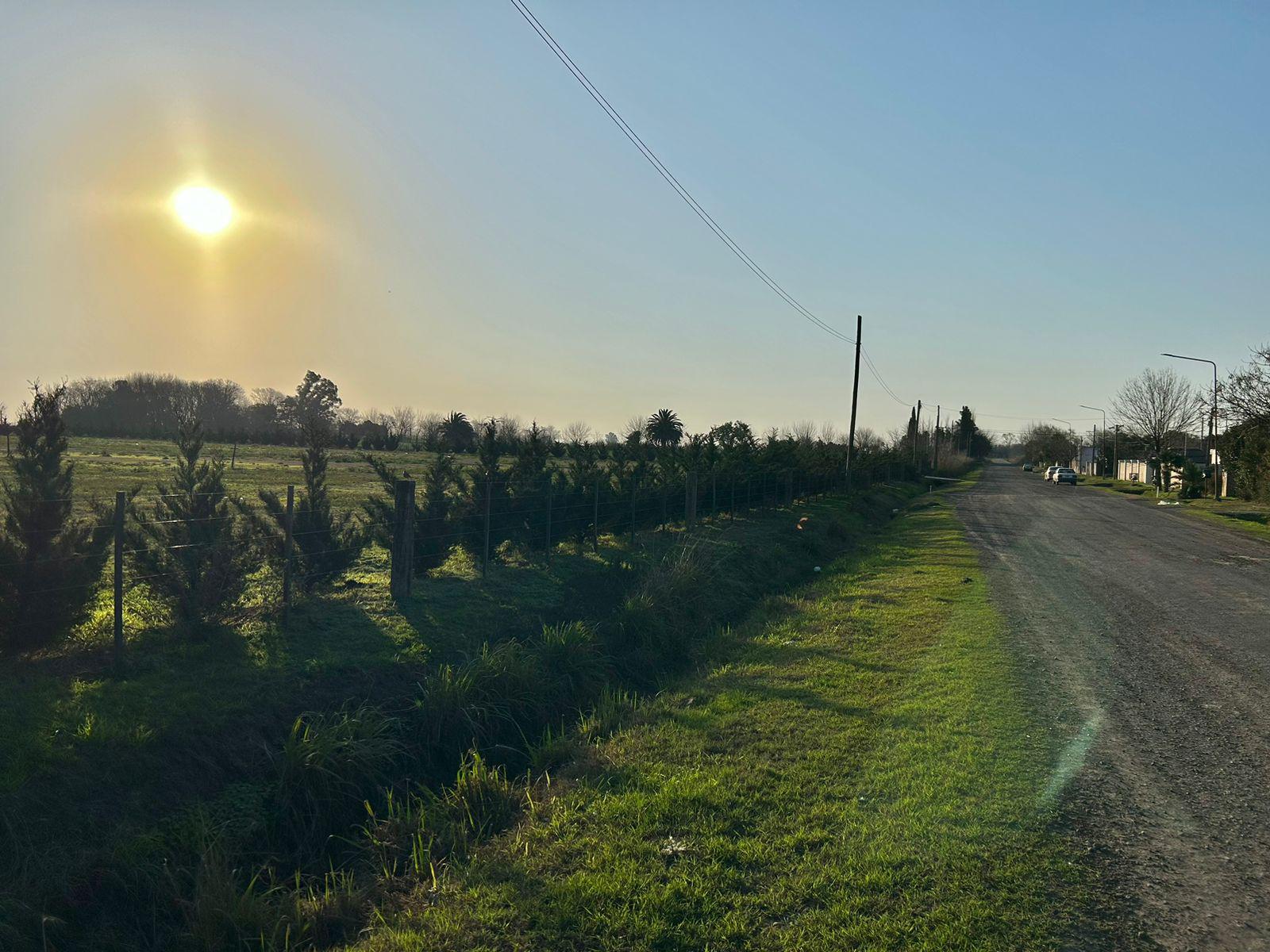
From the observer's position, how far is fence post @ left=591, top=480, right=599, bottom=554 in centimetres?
1554

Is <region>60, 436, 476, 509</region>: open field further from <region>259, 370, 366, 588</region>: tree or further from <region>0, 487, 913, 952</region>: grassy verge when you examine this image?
<region>0, 487, 913, 952</region>: grassy verge

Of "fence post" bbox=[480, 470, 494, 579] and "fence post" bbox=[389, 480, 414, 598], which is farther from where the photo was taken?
"fence post" bbox=[480, 470, 494, 579]

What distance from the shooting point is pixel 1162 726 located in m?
6.39

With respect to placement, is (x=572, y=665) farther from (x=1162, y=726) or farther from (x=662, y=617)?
(x=1162, y=726)

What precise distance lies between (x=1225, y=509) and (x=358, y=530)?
3431 centimetres

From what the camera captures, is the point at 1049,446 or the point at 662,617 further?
the point at 1049,446

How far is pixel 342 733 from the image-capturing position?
6.60 m


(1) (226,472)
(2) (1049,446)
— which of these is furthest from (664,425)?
(2) (1049,446)

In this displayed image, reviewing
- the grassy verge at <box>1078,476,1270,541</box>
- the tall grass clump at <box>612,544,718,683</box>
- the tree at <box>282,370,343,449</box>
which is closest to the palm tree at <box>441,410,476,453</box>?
the tall grass clump at <box>612,544,718,683</box>

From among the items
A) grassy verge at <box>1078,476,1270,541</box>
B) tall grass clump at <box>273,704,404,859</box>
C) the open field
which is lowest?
tall grass clump at <box>273,704,404,859</box>

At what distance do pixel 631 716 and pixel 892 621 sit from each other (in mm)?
4613

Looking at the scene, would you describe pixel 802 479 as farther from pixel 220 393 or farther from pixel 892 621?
pixel 220 393

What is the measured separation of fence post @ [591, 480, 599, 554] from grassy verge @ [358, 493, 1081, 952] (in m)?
7.86

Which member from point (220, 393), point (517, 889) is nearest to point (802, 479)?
point (517, 889)
